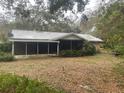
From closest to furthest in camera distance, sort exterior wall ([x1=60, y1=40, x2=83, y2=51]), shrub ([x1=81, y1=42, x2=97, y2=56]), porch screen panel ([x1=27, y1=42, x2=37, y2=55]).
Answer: porch screen panel ([x1=27, y1=42, x2=37, y2=55])
shrub ([x1=81, y1=42, x2=97, y2=56])
exterior wall ([x1=60, y1=40, x2=83, y2=51])

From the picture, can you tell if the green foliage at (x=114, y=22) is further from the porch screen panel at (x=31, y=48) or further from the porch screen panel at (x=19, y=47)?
the porch screen panel at (x=19, y=47)

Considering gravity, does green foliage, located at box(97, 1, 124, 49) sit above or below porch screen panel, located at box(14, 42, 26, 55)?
above

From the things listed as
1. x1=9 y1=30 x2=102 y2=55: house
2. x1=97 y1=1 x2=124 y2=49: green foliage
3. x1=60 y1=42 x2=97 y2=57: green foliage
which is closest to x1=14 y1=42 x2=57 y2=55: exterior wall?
x1=9 y1=30 x2=102 y2=55: house

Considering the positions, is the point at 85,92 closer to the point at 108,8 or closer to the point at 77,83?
the point at 77,83

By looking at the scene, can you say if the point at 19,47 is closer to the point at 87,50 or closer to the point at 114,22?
the point at 87,50

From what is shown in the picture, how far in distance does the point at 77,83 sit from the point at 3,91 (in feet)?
13.7

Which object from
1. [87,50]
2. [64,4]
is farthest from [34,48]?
[64,4]

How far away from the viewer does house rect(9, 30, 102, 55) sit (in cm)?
2883

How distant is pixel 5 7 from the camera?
14031mm

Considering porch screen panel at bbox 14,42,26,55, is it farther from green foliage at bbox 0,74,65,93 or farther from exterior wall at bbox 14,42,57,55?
green foliage at bbox 0,74,65,93

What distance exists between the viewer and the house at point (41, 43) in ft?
94.6

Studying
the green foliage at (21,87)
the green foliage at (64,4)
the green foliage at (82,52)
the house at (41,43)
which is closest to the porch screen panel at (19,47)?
the house at (41,43)

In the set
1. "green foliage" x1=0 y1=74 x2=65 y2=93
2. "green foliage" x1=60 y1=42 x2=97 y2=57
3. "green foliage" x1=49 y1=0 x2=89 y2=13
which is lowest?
"green foliage" x1=60 y1=42 x2=97 y2=57

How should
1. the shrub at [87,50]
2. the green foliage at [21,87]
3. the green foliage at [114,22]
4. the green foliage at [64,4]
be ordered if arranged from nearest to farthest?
the green foliage at [21,87] < the green foliage at [64,4] < the green foliage at [114,22] < the shrub at [87,50]
